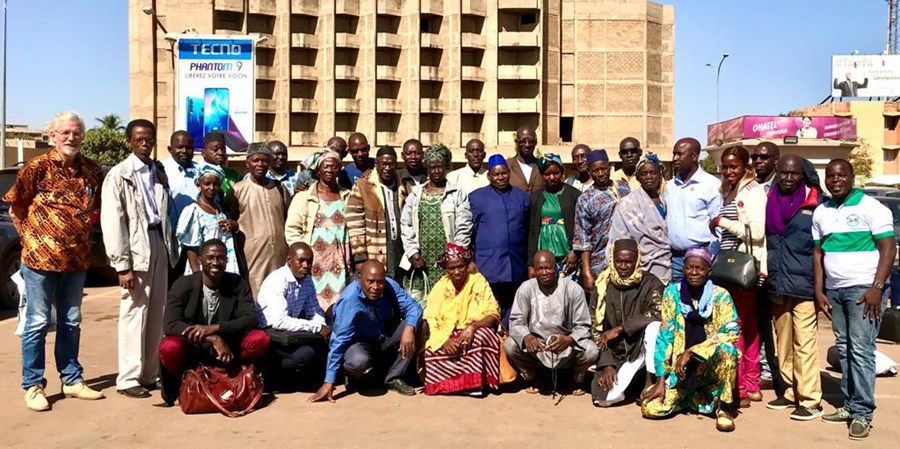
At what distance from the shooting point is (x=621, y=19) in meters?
50.2

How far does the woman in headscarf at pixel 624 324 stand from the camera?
5.94 meters

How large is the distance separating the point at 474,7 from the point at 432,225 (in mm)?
44267

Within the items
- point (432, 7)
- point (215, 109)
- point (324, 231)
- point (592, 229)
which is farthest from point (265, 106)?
point (592, 229)

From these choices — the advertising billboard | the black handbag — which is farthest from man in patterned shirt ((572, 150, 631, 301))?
the advertising billboard

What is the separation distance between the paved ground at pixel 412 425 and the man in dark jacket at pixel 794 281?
240mm

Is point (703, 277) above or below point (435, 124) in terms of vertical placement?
A: below

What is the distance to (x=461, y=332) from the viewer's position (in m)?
6.31

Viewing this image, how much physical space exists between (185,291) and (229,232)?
2.66 ft

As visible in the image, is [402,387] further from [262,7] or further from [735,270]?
[262,7]

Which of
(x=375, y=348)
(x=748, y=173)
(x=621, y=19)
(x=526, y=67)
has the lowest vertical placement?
(x=375, y=348)

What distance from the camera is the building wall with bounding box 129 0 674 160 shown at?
48.7 metres

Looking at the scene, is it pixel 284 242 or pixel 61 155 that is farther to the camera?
pixel 284 242

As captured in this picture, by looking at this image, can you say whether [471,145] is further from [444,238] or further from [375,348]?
[375,348]

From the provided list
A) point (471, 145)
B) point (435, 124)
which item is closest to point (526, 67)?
point (435, 124)
